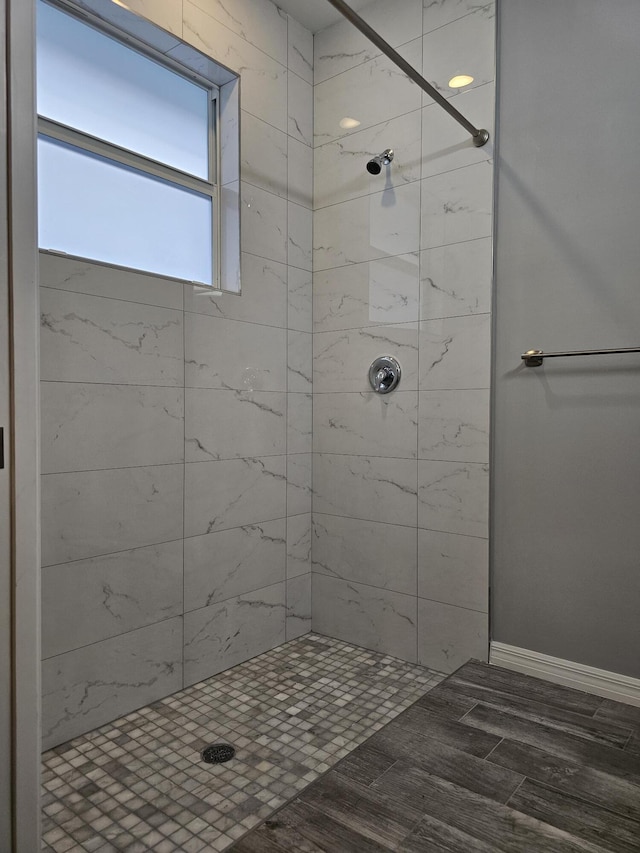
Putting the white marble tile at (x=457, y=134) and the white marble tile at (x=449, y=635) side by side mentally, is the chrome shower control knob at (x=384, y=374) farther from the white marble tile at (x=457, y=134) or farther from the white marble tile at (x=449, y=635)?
the white marble tile at (x=449, y=635)

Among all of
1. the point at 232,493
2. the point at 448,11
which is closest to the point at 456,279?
the point at 448,11

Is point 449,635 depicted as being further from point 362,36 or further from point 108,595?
point 362,36

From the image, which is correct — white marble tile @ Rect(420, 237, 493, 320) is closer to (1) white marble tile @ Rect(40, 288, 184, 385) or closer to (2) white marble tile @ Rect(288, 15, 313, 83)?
(1) white marble tile @ Rect(40, 288, 184, 385)

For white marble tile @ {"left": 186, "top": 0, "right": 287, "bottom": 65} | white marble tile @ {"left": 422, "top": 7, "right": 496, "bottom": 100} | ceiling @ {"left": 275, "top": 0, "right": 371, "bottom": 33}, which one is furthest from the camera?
ceiling @ {"left": 275, "top": 0, "right": 371, "bottom": 33}

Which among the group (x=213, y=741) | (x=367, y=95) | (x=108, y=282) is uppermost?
(x=367, y=95)

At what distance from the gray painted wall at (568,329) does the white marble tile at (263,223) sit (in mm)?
1000

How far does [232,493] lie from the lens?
2.56 metres

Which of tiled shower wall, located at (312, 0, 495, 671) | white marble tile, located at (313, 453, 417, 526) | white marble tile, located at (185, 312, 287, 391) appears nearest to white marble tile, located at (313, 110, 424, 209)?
tiled shower wall, located at (312, 0, 495, 671)

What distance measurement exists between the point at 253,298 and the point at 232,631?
A: 1472mm

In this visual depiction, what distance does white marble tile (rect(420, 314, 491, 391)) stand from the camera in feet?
7.79

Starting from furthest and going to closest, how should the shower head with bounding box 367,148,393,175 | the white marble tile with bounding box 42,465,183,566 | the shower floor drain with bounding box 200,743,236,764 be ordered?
the shower head with bounding box 367,148,393,175, the white marble tile with bounding box 42,465,183,566, the shower floor drain with bounding box 200,743,236,764

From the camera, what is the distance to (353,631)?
282cm

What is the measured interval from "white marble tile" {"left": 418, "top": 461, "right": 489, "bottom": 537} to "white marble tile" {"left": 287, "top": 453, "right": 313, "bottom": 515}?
0.63 meters

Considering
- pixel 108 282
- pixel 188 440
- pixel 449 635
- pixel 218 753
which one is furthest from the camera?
pixel 449 635
